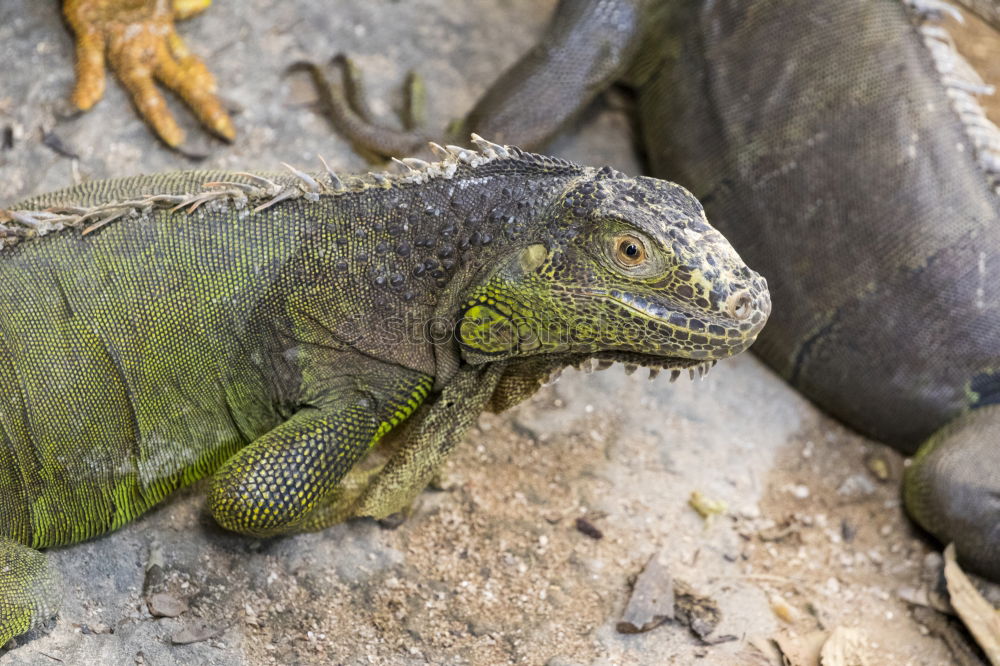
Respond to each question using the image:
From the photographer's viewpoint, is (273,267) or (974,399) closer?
(273,267)

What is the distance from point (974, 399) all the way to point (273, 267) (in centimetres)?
340

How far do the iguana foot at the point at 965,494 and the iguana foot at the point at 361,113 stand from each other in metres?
2.83

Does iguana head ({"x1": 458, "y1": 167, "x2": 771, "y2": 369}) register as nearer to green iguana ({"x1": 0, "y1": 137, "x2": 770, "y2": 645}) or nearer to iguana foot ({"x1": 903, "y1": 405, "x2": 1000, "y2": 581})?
green iguana ({"x1": 0, "y1": 137, "x2": 770, "y2": 645})

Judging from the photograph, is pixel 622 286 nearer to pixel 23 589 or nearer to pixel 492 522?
pixel 492 522

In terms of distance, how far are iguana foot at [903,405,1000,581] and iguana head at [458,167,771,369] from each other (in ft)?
6.40

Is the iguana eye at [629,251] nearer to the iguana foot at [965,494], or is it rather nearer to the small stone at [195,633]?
the small stone at [195,633]

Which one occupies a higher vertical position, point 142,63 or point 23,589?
point 142,63

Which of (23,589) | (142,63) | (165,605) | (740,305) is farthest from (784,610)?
(142,63)

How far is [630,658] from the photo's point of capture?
11.3 ft

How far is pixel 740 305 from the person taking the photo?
2.95 metres

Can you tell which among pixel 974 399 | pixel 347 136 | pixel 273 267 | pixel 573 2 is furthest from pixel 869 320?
pixel 273 267

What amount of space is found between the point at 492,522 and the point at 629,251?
1391 mm

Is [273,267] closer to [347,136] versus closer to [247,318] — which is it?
[247,318]

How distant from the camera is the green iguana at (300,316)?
299cm
